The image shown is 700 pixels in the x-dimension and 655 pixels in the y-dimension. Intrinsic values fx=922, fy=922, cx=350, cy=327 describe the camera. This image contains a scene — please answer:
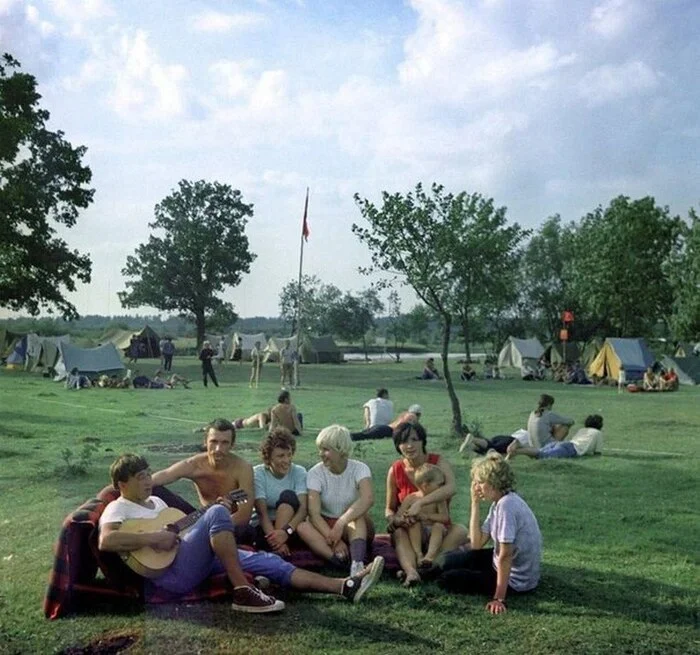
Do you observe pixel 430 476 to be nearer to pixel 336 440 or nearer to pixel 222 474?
pixel 336 440

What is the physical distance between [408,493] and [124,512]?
2115 millimetres

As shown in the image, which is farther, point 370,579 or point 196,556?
point 370,579

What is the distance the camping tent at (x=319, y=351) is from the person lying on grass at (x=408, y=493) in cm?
4544

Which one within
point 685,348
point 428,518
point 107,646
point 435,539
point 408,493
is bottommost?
point 107,646

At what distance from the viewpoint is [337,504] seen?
6344 millimetres

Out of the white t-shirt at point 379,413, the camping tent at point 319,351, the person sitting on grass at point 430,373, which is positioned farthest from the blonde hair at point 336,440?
the camping tent at point 319,351

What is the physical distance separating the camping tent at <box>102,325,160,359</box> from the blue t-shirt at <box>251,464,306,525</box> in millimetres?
42280

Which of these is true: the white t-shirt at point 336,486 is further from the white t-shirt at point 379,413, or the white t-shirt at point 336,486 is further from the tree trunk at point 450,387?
the tree trunk at point 450,387

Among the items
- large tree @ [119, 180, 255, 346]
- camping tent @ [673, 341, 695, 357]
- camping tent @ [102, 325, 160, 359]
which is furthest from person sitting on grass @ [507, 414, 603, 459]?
camping tent @ [102, 325, 160, 359]

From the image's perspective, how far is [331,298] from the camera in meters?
74.6

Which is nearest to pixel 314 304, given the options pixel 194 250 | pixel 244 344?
pixel 244 344

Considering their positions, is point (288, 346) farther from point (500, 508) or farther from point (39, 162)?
point (500, 508)

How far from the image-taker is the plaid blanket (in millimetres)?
5320

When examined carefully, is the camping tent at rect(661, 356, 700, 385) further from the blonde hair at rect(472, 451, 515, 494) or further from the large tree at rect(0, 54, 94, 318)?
the blonde hair at rect(472, 451, 515, 494)
